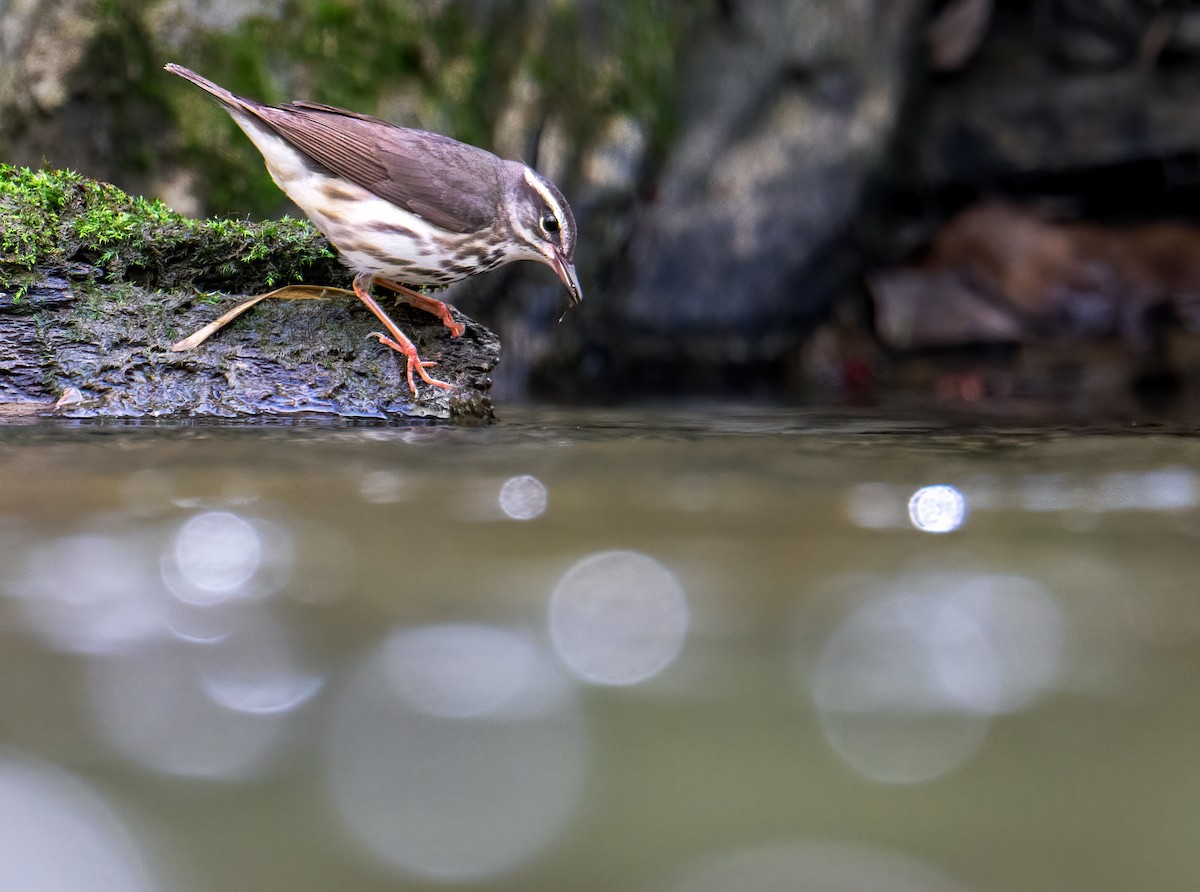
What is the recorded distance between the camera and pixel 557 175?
230 inches

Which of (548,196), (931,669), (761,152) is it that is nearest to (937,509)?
(931,669)

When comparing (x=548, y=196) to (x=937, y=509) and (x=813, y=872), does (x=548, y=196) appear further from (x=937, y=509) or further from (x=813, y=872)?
(x=813, y=872)

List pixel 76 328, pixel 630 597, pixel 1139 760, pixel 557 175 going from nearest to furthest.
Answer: pixel 1139 760 < pixel 630 597 < pixel 76 328 < pixel 557 175

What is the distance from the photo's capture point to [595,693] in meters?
1.05

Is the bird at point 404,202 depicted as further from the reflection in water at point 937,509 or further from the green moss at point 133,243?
the reflection in water at point 937,509

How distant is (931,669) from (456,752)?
513mm

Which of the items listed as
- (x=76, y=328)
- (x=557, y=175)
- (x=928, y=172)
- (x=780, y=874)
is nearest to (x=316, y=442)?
(x=76, y=328)

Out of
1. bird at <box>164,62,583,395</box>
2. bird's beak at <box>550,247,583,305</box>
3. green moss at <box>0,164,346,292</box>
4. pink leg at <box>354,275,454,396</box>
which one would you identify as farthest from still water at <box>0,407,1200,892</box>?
bird's beak at <box>550,247,583,305</box>

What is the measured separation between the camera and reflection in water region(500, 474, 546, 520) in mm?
1573

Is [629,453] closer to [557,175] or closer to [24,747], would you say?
[24,747]

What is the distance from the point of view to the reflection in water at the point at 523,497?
157cm

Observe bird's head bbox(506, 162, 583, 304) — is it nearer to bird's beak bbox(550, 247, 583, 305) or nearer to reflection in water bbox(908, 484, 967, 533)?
bird's beak bbox(550, 247, 583, 305)

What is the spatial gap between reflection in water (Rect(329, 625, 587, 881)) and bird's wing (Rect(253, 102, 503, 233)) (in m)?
2.53

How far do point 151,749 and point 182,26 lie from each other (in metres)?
5.32
